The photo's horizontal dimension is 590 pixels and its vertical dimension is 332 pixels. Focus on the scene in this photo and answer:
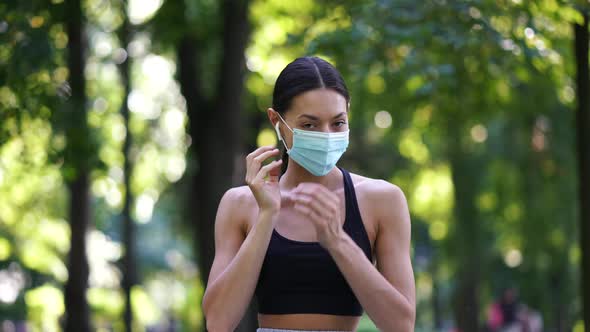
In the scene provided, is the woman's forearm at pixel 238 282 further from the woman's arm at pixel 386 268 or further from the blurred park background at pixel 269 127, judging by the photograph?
the blurred park background at pixel 269 127

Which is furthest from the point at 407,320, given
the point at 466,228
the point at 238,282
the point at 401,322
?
the point at 466,228

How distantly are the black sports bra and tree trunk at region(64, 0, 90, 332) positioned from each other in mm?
7530

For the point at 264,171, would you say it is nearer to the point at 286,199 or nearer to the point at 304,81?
the point at 286,199

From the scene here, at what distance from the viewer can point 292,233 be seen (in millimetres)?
4234

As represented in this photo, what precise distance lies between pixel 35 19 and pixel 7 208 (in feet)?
51.1

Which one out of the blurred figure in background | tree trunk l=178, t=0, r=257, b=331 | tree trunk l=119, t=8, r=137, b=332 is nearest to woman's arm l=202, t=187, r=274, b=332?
tree trunk l=178, t=0, r=257, b=331

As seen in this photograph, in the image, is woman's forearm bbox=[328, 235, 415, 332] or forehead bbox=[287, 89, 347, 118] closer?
woman's forearm bbox=[328, 235, 415, 332]

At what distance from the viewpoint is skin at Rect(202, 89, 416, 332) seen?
3844mm

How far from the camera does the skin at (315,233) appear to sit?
151 inches

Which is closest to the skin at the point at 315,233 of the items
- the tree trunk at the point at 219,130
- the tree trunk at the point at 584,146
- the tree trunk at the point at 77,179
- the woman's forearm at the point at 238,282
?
the woman's forearm at the point at 238,282

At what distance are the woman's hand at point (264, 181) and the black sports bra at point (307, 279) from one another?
0.18 meters

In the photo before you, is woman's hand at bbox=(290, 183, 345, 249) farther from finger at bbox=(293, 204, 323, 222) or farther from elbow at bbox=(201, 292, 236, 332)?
elbow at bbox=(201, 292, 236, 332)

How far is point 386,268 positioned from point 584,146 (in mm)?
4676

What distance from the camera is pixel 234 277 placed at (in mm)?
4066
